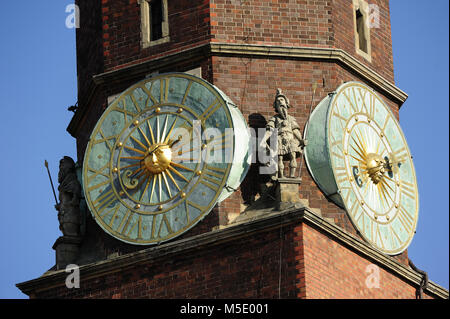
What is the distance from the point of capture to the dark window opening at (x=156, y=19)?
138 feet

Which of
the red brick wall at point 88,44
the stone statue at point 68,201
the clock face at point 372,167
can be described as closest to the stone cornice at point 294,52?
the clock face at point 372,167

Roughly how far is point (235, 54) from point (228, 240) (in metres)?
3.99

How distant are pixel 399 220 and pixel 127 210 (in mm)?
5415

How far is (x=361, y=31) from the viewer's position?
42781 mm

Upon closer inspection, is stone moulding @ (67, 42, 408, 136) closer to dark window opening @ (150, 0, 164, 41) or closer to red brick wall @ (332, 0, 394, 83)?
red brick wall @ (332, 0, 394, 83)

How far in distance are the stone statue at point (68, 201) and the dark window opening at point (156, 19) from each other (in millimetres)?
3135

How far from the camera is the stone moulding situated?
4100 cm

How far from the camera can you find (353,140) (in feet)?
134

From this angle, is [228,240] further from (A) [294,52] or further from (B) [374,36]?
(B) [374,36]

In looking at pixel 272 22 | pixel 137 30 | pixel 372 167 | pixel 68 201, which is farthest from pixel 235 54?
pixel 68 201

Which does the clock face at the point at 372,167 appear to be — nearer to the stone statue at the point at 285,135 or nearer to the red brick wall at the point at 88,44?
the stone statue at the point at 285,135

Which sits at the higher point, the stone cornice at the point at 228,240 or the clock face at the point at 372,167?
the clock face at the point at 372,167

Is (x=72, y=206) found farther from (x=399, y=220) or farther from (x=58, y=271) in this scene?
(x=399, y=220)

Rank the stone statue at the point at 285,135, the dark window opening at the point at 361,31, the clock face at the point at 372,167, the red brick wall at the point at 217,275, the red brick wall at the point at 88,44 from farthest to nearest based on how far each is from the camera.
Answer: the red brick wall at the point at 88,44, the dark window opening at the point at 361,31, the clock face at the point at 372,167, the stone statue at the point at 285,135, the red brick wall at the point at 217,275
